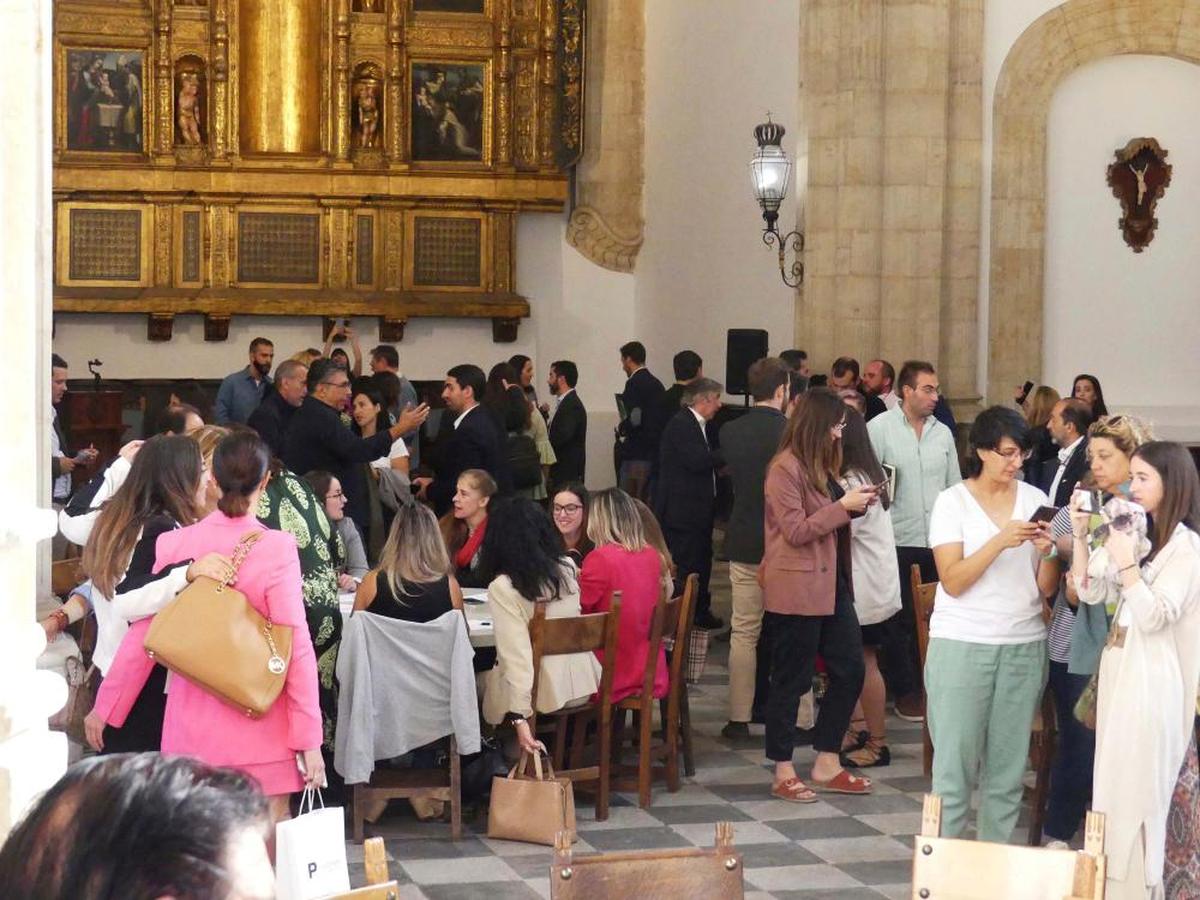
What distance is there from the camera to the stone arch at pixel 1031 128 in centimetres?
1352

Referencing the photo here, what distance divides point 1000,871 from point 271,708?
6.77ft

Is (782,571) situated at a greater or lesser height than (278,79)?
lesser

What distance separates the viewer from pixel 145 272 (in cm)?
1783

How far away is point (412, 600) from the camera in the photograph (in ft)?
22.6

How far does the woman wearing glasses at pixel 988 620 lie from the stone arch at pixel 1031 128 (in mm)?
7806

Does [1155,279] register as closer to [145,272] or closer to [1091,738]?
[1091,738]

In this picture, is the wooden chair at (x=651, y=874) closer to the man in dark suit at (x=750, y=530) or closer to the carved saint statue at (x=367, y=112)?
the man in dark suit at (x=750, y=530)

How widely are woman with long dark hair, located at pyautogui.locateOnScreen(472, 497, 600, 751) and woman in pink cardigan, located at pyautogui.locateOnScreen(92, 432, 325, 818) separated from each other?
1996mm

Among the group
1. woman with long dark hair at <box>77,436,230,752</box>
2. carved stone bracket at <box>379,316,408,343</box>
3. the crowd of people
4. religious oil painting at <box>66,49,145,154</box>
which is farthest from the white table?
religious oil painting at <box>66,49,145,154</box>

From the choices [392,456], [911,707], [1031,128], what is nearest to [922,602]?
Result: [911,707]

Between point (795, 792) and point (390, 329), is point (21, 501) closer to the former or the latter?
point (795, 792)

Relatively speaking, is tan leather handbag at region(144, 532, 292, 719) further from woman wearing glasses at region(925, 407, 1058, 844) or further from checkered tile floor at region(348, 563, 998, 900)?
woman wearing glasses at region(925, 407, 1058, 844)

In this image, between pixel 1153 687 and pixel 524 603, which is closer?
pixel 1153 687

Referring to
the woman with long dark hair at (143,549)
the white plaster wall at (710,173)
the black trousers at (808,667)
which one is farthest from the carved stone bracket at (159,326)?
the woman with long dark hair at (143,549)
